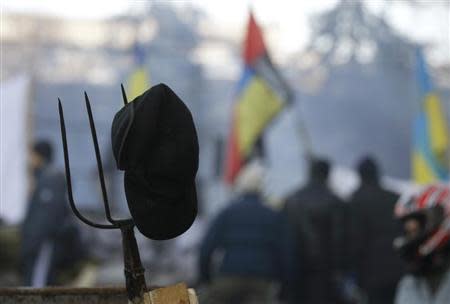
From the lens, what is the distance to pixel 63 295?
3.10 meters

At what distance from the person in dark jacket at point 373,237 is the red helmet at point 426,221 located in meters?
3.71

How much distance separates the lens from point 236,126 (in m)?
11.2

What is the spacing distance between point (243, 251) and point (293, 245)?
0.78 metres

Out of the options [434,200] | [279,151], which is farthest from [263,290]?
[279,151]

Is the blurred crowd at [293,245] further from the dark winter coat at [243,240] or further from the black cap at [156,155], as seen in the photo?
the black cap at [156,155]

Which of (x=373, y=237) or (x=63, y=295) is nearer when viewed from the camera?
(x=63, y=295)

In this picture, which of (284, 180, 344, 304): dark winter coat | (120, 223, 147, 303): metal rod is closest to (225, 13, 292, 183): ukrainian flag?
(284, 180, 344, 304): dark winter coat

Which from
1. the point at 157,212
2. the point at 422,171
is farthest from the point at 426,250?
the point at 422,171

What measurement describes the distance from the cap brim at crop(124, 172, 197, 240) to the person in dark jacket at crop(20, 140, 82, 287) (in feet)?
17.1

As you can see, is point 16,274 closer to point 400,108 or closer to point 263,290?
point 263,290

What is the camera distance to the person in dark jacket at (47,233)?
789 centimetres

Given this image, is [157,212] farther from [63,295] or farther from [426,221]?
[426,221]

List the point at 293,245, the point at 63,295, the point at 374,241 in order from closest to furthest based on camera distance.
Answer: the point at 63,295 → the point at 293,245 → the point at 374,241

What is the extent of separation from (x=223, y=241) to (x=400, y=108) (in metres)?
17.4
